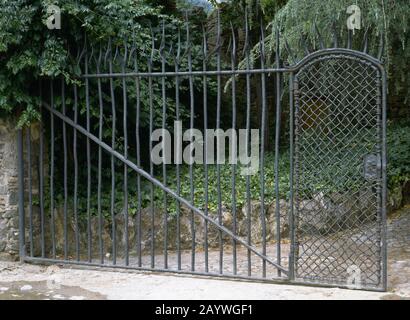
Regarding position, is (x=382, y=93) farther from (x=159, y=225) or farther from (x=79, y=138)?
(x=79, y=138)

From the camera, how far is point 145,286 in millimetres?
5078

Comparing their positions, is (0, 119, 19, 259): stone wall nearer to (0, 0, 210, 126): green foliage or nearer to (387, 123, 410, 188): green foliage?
(0, 0, 210, 126): green foliage

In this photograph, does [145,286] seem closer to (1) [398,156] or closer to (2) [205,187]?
(2) [205,187]

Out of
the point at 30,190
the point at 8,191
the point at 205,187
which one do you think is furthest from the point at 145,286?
the point at 8,191

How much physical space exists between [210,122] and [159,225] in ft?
8.53

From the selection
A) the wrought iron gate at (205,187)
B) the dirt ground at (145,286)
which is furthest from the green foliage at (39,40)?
the dirt ground at (145,286)

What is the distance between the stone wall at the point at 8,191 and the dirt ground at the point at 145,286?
197mm

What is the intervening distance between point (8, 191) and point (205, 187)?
2.12 metres

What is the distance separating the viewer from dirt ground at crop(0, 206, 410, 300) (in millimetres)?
4691

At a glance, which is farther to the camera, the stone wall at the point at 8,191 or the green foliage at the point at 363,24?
the stone wall at the point at 8,191

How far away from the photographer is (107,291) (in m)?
4.95

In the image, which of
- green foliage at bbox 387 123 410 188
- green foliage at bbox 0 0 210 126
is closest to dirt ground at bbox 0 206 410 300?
green foliage at bbox 0 0 210 126

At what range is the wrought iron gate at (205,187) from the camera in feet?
16.4

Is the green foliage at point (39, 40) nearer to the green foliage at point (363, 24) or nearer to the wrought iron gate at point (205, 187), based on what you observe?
the wrought iron gate at point (205, 187)
